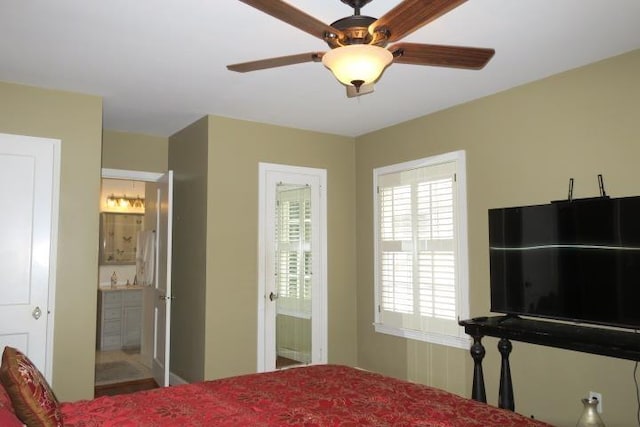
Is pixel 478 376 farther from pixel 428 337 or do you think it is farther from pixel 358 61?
pixel 358 61

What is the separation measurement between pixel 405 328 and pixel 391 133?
6.20 ft

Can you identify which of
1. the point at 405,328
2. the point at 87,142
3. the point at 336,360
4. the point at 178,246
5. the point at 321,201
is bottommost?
the point at 336,360

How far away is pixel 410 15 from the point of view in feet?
5.70

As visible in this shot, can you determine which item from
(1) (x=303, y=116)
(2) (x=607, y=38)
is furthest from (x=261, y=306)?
(2) (x=607, y=38)

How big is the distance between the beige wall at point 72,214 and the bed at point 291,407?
1.65 meters

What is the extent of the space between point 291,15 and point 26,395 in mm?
1612

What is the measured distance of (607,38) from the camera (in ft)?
9.34

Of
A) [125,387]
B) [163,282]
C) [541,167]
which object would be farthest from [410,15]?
[125,387]

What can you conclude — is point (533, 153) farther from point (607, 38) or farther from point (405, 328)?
point (405, 328)

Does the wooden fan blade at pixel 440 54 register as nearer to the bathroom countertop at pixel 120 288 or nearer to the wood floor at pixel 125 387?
the wood floor at pixel 125 387

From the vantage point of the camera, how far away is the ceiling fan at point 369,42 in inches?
67.2

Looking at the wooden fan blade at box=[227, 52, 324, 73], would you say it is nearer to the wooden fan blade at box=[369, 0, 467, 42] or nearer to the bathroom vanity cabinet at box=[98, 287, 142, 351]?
the wooden fan blade at box=[369, 0, 467, 42]

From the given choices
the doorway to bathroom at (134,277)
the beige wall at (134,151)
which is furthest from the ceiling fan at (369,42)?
the beige wall at (134,151)

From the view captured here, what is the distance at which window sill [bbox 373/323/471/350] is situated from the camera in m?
3.98
